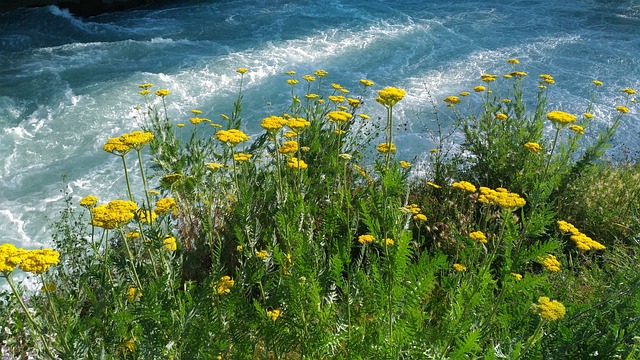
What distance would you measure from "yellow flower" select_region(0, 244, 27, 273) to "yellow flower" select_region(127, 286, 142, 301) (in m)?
0.41

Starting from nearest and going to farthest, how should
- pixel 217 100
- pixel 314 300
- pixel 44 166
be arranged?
pixel 314 300 < pixel 44 166 < pixel 217 100

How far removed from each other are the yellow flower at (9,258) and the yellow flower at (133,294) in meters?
0.41

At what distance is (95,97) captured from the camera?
6.85 metres

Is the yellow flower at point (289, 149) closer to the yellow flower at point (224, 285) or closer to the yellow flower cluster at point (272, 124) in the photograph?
the yellow flower cluster at point (272, 124)

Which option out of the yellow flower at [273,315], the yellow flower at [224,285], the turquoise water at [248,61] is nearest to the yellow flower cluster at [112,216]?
the yellow flower at [224,285]

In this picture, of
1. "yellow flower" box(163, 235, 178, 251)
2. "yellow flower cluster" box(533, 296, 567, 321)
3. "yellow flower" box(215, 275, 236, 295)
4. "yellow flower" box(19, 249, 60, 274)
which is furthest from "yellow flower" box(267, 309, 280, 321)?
"yellow flower cluster" box(533, 296, 567, 321)

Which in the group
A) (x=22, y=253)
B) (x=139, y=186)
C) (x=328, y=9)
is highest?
(x=22, y=253)

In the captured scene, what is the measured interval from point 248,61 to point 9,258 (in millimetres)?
6454

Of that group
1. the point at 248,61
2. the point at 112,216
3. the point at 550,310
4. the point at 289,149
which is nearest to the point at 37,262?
the point at 112,216

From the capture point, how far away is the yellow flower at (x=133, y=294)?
2014 mm

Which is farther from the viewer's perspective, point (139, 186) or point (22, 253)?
point (139, 186)

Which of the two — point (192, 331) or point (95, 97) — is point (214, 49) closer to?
point (95, 97)

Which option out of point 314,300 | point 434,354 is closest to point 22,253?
point 314,300

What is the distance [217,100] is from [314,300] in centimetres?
516
